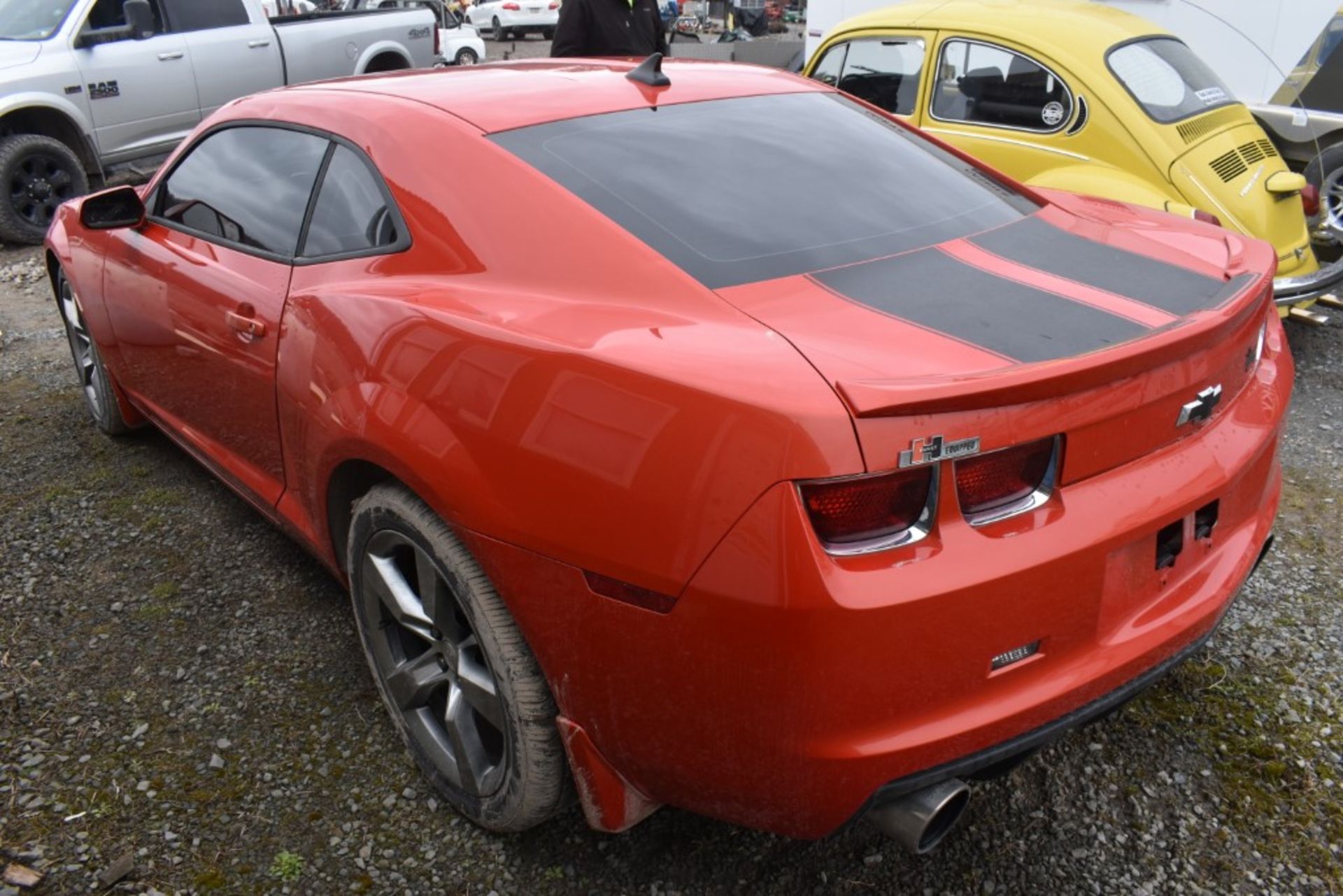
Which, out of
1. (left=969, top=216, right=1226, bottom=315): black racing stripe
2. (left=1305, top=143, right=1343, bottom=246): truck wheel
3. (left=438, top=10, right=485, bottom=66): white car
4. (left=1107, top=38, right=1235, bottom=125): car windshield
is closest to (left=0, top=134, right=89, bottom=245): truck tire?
(left=1107, top=38, right=1235, bottom=125): car windshield

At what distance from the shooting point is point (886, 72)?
20.2 feet

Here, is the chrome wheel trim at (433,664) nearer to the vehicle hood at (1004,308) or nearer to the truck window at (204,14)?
the vehicle hood at (1004,308)

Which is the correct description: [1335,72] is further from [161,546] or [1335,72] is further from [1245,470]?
[161,546]

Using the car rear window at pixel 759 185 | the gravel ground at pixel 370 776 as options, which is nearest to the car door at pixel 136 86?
the gravel ground at pixel 370 776

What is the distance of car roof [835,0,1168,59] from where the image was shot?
5379 millimetres

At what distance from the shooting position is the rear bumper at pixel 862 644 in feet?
5.24

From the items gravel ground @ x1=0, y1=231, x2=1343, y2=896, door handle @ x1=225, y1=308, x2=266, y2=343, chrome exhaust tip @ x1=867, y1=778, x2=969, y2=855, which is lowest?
gravel ground @ x1=0, y1=231, x2=1343, y2=896

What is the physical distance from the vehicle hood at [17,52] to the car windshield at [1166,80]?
731cm

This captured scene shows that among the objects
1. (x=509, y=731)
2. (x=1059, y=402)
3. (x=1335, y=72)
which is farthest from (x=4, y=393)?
(x=1335, y=72)

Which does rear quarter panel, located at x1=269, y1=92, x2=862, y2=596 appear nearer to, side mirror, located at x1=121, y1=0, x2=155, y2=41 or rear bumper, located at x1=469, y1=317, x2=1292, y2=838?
rear bumper, located at x1=469, y1=317, x2=1292, y2=838

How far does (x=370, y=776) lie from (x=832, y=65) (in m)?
5.35

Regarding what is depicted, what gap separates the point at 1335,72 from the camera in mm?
6516

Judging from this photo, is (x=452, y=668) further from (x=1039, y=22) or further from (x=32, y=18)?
(x=32, y=18)

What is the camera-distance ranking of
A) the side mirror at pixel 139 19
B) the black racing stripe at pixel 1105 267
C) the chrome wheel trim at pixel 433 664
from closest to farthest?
the black racing stripe at pixel 1105 267, the chrome wheel trim at pixel 433 664, the side mirror at pixel 139 19
